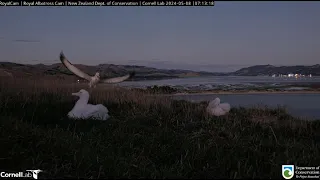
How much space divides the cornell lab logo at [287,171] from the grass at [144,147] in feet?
0.21

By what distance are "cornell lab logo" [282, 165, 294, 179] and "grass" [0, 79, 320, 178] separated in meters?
0.06

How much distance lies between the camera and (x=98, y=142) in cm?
521

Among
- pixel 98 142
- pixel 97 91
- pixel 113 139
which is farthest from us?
pixel 97 91

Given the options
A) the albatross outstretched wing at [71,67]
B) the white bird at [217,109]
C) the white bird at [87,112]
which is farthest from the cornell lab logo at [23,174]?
the albatross outstretched wing at [71,67]

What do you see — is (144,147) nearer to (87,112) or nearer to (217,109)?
(87,112)

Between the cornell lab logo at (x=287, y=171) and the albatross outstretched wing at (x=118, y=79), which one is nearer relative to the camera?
the cornell lab logo at (x=287, y=171)

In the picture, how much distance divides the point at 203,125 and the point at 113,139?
218 centimetres

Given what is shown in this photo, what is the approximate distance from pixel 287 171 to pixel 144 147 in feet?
7.00

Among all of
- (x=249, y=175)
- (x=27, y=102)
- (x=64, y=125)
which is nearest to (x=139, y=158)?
(x=249, y=175)

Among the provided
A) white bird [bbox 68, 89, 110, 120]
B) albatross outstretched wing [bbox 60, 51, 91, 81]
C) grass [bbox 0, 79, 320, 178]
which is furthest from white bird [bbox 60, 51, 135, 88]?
white bird [bbox 68, 89, 110, 120]

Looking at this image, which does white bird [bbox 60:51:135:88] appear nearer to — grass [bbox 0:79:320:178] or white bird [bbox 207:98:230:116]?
grass [bbox 0:79:320:178]

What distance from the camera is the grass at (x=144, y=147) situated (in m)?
3.91

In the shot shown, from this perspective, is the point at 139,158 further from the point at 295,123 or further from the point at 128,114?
the point at 295,123

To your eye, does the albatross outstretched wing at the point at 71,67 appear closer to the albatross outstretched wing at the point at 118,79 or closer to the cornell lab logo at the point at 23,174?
the albatross outstretched wing at the point at 118,79
